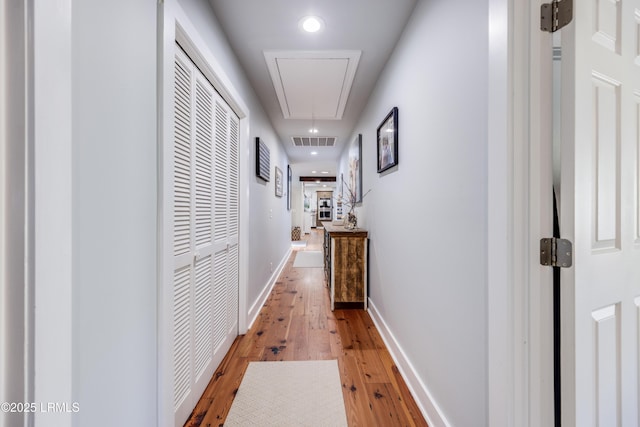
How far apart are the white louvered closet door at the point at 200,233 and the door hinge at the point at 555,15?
1462 mm

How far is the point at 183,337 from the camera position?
4.25 feet

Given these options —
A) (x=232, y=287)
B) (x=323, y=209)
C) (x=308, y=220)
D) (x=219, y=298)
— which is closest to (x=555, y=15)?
(x=219, y=298)

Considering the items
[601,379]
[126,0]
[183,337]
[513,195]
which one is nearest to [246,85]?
[126,0]

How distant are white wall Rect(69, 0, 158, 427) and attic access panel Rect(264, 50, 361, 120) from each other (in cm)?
Result: 132

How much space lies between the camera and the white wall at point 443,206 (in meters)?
1.00

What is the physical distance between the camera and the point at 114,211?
791 mm

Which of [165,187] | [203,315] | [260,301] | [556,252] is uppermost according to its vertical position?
[165,187]

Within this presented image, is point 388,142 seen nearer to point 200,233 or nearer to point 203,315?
point 200,233

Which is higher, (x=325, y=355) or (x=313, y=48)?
(x=313, y=48)

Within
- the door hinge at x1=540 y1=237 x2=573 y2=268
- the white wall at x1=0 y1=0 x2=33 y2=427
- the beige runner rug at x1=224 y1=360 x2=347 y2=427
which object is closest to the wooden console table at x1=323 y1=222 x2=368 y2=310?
the beige runner rug at x1=224 y1=360 x2=347 y2=427

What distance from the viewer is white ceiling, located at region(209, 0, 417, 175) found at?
1599 mm

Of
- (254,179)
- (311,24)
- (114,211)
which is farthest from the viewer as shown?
(254,179)

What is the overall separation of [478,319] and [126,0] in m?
1.66

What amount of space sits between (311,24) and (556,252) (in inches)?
72.3
